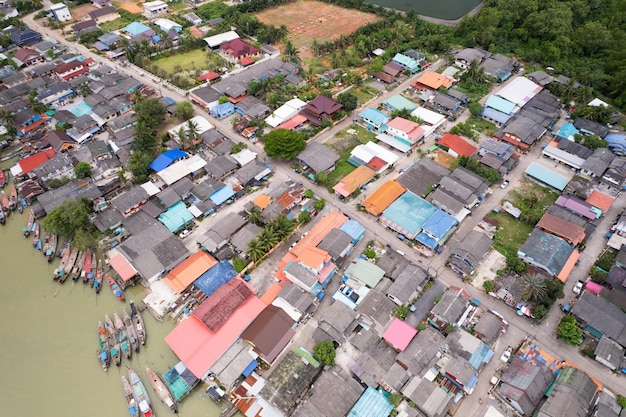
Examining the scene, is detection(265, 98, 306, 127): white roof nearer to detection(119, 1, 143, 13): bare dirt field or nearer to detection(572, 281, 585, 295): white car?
detection(572, 281, 585, 295): white car

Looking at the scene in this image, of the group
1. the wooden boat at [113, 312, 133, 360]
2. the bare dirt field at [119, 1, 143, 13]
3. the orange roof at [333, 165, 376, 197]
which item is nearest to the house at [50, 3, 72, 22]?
the bare dirt field at [119, 1, 143, 13]

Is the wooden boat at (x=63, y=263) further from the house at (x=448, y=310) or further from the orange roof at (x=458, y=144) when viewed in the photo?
the orange roof at (x=458, y=144)

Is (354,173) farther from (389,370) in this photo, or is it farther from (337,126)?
(389,370)

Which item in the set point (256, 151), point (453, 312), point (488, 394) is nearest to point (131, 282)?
point (256, 151)

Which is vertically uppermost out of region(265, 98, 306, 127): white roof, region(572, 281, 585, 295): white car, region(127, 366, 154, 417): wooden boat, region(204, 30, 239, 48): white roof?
region(204, 30, 239, 48): white roof

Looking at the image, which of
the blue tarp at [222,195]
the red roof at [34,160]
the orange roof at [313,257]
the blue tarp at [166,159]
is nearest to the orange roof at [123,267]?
the blue tarp at [222,195]

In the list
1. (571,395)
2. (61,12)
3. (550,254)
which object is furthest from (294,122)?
(61,12)
